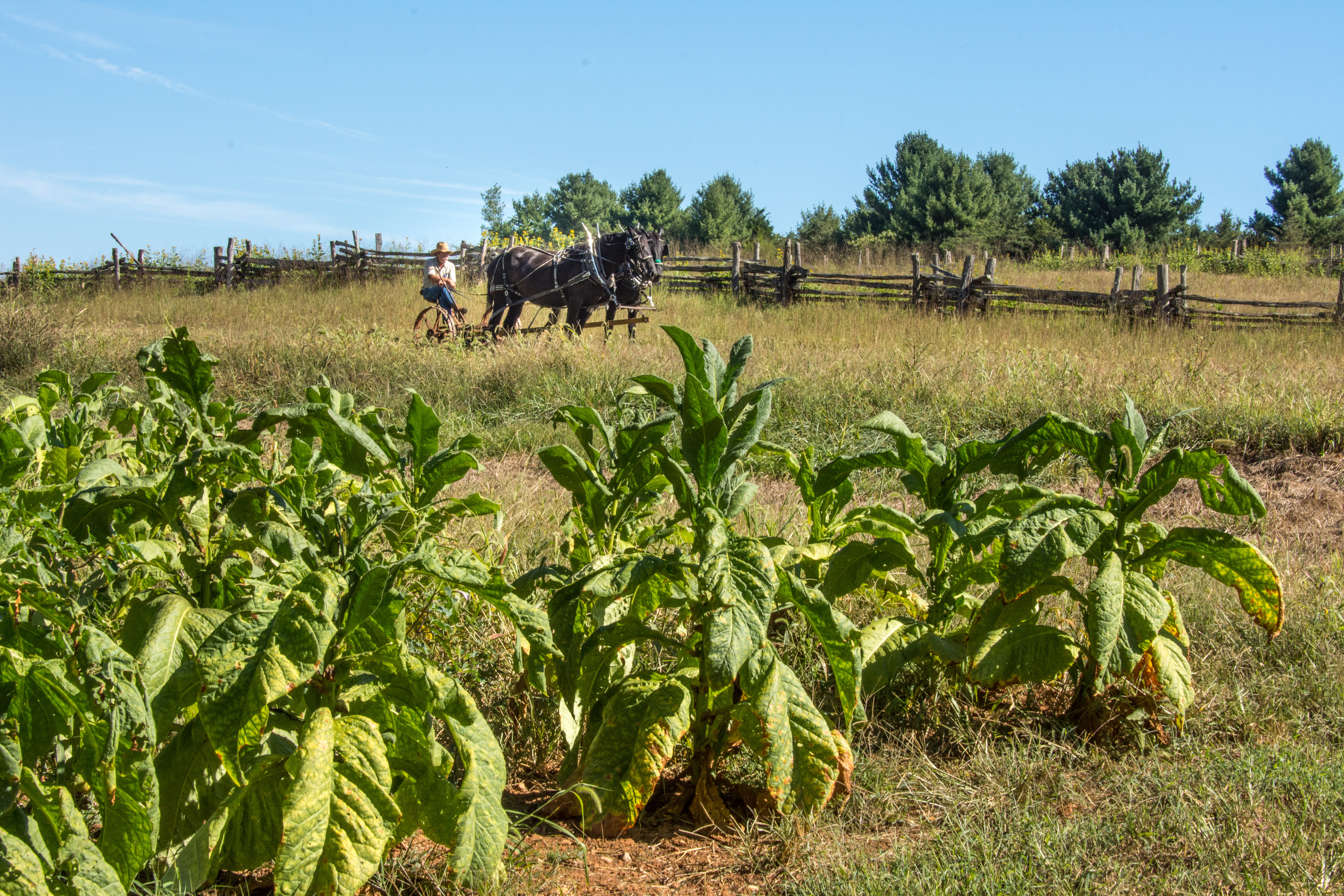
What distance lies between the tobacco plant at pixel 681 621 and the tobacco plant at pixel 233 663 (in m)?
0.28

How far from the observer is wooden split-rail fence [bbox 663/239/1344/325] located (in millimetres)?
15742

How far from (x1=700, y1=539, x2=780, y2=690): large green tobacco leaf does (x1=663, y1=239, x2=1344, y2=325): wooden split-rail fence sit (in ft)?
49.9

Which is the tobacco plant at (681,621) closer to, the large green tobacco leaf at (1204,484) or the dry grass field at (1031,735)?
the dry grass field at (1031,735)

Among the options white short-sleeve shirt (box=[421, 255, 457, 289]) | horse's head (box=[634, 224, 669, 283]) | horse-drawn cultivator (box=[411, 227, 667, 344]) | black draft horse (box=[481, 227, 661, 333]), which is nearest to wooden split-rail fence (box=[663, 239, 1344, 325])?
horse's head (box=[634, 224, 669, 283])

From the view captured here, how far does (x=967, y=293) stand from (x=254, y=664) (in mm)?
18238

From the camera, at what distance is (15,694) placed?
4.02 ft

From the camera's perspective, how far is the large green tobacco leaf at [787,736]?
171cm

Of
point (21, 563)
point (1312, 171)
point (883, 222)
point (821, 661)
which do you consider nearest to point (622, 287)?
point (821, 661)

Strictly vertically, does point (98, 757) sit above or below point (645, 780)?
above

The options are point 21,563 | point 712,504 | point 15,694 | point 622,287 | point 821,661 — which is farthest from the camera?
point 622,287

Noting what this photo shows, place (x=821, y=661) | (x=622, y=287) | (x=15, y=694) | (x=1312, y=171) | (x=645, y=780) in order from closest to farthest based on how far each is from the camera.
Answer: (x=15, y=694), (x=645, y=780), (x=821, y=661), (x=622, y=287), (x=1312, y=171)

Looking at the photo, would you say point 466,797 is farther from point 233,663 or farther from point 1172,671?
point 1172,671

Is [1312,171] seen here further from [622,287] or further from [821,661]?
[821,661]

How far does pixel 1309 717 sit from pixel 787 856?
1.52m
